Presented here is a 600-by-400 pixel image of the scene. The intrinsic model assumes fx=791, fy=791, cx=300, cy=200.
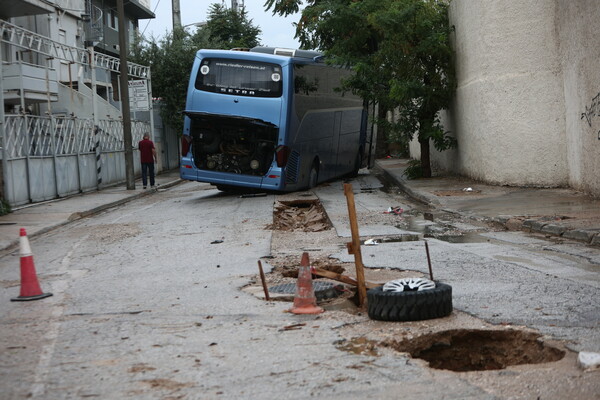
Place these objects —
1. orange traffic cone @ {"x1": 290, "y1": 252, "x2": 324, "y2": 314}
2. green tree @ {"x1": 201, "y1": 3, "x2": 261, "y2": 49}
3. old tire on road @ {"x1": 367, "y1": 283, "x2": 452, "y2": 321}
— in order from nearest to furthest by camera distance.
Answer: old tire on road @ {"x1": 367, "y1": 283, "x2": 452, "y2": 321} → orange traffic cone @ {"x1": 290, "y1": 252, "x2": 324, "y2": 314} → green tree @ {"x1": 201, "y1": 3, "x2": 261, "y2": 49}

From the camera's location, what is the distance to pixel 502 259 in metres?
9.79

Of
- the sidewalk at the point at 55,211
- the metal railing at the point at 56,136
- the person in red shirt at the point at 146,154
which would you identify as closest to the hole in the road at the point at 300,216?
the sidewalk at the point at 55,211

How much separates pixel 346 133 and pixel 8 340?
21.5m

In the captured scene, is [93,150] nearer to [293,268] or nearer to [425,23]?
[425,23]

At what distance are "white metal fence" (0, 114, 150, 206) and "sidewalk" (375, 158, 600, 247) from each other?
1064 cm

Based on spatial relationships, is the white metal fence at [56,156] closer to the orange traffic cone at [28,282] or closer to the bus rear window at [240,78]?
the bus rear window at [240,78]

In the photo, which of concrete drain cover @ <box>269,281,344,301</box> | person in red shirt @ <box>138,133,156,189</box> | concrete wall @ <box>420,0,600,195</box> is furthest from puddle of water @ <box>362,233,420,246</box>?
person in red shirt @ <box>138,133,156,189</box>

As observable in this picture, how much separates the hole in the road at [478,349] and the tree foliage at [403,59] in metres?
16.3

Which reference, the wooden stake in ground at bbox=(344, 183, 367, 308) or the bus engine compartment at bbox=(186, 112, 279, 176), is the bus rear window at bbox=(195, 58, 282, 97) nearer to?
the bus engine compartment at bbox=(186, 112, 279, 176)

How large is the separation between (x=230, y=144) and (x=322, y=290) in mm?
14063

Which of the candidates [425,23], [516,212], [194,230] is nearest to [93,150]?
[425,23]

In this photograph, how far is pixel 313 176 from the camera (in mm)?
23938

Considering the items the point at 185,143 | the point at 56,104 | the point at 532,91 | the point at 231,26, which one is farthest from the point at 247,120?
the point at 231,26

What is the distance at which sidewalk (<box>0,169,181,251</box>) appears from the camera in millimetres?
16062
